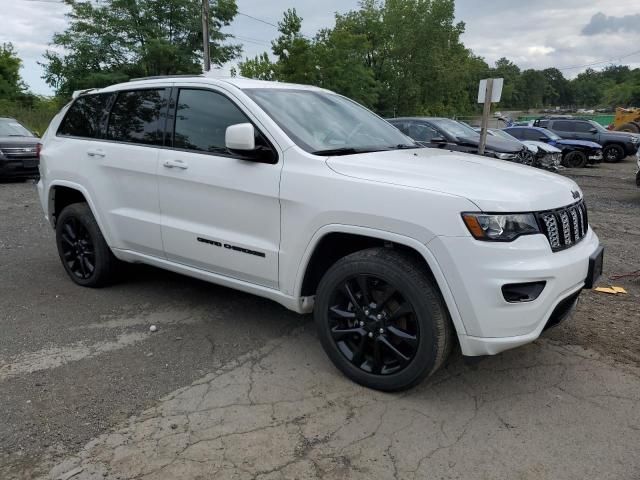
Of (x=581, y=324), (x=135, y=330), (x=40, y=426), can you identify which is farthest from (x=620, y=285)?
(x=40, y=426)

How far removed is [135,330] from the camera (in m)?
4.27

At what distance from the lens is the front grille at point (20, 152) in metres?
12.8

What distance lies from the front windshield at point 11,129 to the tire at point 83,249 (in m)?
10.1

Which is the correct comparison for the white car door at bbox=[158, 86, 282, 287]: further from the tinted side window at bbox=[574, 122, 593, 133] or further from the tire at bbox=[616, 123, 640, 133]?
the tire at bbox=[616, 123, 640, 133]

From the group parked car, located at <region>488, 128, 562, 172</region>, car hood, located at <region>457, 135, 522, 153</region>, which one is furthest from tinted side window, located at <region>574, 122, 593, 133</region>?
car hood, located at <region>457, 135, 522, 153</region>

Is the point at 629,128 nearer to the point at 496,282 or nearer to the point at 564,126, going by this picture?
the point at 564,126

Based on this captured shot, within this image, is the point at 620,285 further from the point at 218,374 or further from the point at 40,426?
the point at 40,426

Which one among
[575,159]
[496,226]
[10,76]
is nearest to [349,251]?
[496,226]

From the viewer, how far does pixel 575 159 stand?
19.3m

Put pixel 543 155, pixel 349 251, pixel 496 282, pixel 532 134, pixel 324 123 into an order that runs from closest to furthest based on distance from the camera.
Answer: pixel 496 282, pixel 349 251, pixel 324 123, pixel 543 155, pixel 532 134

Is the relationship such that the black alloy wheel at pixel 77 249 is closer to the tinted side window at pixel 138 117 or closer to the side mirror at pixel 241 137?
the tinted side window at pixel 138 117

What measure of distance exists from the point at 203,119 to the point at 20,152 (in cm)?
1083

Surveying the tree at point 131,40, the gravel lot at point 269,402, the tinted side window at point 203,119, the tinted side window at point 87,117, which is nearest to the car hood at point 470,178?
the tinted side window at point 203,119

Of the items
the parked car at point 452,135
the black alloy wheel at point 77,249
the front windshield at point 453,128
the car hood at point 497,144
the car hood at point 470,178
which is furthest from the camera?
the front windshield at point 453,128
